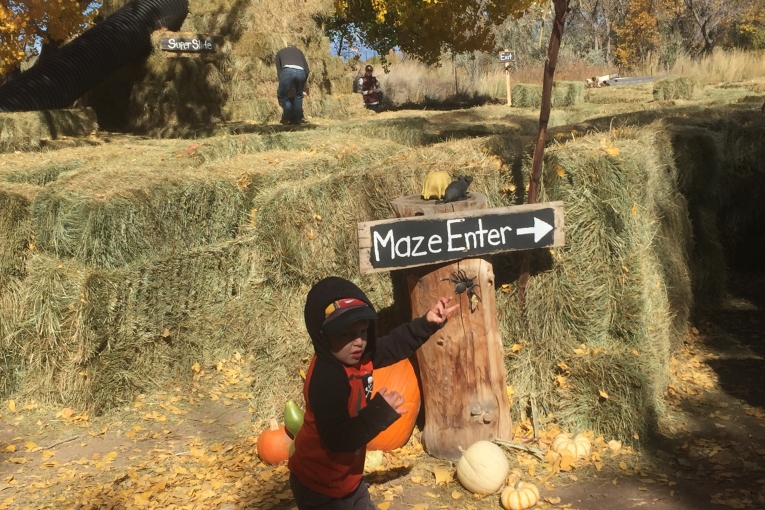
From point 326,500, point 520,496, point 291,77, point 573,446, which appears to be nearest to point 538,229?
point 573,446

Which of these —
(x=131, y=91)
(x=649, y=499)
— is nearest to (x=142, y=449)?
(x=649, y=499)

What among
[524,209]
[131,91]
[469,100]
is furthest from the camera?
[469,100]

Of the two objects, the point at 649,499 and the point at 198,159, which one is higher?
the point at 198,159

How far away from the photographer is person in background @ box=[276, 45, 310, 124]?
13.7 meters

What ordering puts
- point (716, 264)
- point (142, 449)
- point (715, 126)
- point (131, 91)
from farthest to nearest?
point (131, 91)
point (715, 126)
point (716, 264)
point (142, 449)

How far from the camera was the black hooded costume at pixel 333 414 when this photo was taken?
3064 mm

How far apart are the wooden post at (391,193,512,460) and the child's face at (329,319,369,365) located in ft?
4.80

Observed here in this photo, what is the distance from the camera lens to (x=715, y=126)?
28.4 ft

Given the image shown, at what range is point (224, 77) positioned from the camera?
1575 cm

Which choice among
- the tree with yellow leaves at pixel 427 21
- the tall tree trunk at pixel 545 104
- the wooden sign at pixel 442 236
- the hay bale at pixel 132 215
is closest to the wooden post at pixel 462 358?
the wooden sign at pixel 442 236

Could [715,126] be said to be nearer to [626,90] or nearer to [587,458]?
[587,458]

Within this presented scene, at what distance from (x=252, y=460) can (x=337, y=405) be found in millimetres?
2311

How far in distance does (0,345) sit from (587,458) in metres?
4.70

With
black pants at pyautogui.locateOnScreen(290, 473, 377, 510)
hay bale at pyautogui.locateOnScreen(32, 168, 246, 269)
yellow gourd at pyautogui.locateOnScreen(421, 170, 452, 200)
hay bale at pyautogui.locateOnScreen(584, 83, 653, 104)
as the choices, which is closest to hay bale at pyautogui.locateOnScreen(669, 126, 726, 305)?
yellow gourd at pyautogui.locateOnScreen(421, 170, 452, 200)
